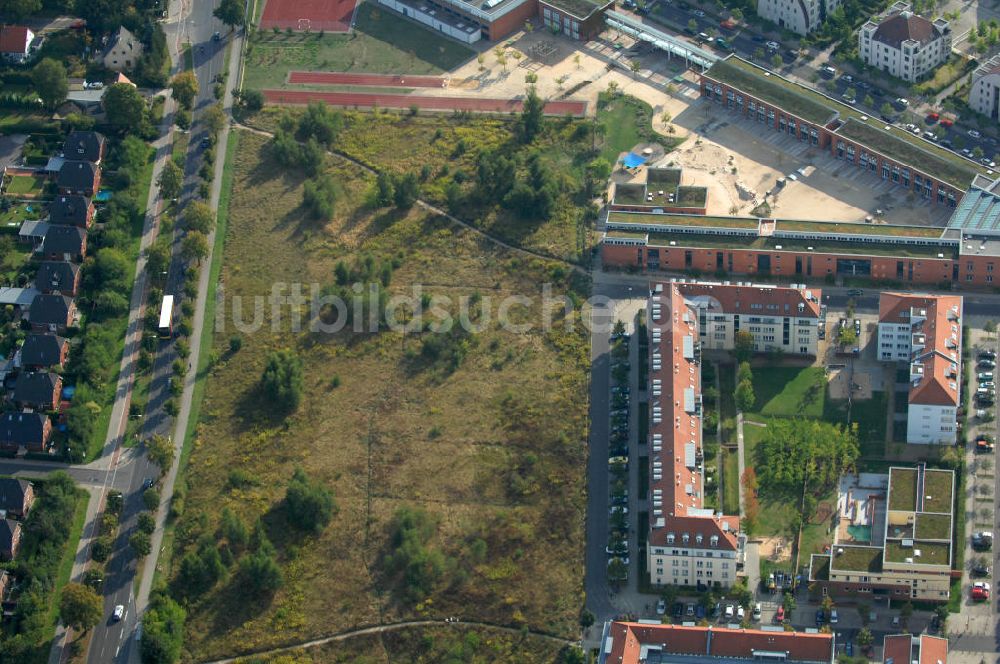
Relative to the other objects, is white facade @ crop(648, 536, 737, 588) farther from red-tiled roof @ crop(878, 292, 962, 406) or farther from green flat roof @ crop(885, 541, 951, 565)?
red-tiled roof @ crop(878, 292, 962, 406)

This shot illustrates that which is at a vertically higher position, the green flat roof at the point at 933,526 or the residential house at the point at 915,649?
the green flat roof at the point at 933,526

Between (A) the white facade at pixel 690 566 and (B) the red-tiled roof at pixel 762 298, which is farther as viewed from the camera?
(B) the red-tiled roof at pixel 762 298

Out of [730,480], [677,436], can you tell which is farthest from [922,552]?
[677,436]

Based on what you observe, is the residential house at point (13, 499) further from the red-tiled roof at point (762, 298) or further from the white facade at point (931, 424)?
the white facade at point (931, 424)

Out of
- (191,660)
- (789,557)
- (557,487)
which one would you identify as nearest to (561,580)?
(557,487)

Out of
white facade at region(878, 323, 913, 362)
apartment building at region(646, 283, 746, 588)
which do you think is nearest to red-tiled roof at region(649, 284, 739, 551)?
apartment building at region(646, 283, 746, 588)

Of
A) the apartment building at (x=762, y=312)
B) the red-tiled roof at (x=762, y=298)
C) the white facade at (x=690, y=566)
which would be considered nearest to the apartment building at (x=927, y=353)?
the apartment building at (x=762, y=312)
